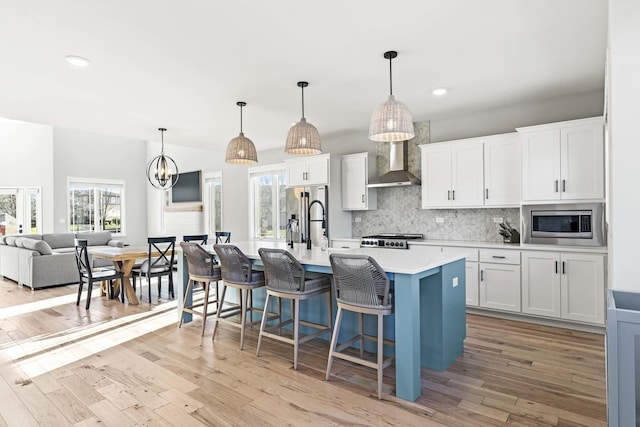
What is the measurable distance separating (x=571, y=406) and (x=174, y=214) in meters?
9.26

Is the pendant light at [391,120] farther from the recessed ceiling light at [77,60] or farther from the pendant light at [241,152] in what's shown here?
the recessed ceiling light at [77,60]

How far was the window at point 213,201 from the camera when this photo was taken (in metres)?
8.66

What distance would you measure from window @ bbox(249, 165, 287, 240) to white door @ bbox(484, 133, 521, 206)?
368 cm

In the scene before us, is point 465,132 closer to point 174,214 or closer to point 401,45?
point 401,45

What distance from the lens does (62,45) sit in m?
2.84

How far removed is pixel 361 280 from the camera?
8.54 ft

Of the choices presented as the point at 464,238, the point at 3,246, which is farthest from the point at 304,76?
the point at 3,246

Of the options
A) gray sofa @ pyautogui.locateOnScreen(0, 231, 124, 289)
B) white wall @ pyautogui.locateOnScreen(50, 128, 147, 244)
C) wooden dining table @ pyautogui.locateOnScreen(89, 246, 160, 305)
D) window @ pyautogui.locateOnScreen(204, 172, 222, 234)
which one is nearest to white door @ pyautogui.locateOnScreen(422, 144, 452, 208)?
wooden dining table @ pyautogui.locateOnScreen(89, 246, 160, 305)

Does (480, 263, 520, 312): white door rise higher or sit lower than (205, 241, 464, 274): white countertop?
lower

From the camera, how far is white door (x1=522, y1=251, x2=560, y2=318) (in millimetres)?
3930

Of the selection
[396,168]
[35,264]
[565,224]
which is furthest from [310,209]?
[35,264]

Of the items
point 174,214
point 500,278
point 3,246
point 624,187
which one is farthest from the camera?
point 174,214

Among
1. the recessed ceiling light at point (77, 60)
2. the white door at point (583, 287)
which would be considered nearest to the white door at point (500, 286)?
the white door at point (583, 287)

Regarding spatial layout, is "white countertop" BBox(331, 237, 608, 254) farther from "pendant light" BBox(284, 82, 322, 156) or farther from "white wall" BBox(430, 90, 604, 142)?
"pendant light" BBox(284, 82, 322, 156)
